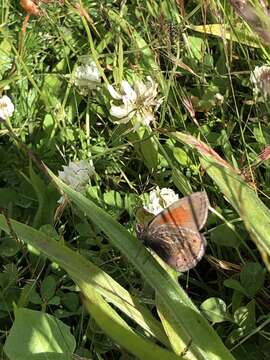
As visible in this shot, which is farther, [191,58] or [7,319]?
[191,58]

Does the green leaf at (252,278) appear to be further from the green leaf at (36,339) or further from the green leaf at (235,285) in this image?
the green leaf at (36,339)

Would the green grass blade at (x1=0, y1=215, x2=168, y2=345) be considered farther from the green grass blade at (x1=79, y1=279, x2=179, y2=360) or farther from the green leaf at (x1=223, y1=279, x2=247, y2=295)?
the green leaf at (x1=223, y1=279, x2=247, y2=295)

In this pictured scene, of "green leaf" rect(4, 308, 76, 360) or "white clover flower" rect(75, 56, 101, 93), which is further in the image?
"white clover flower" rect(75, 56, 101, 93)

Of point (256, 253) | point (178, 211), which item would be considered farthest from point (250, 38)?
point (178, 211)

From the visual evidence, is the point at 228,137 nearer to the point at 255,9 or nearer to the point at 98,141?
the point at 98,141

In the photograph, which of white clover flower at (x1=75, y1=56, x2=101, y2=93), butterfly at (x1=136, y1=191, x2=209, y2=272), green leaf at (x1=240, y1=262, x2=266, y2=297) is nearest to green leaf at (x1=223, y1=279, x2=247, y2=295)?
green leaf at (x1=240, y1=262, x2=266, y2=297)

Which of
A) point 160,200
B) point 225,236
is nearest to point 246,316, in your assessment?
point 225,236
